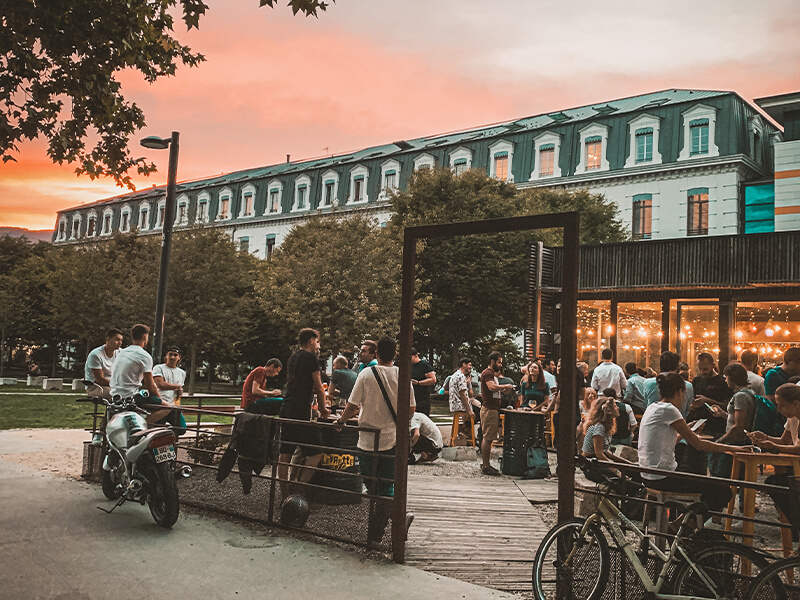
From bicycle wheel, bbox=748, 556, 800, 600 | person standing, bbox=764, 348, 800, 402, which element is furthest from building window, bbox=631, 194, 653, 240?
bicycle wheel, bbox=748, 556, 800, 600

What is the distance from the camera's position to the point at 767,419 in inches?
304

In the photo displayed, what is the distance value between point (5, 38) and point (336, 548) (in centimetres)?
622

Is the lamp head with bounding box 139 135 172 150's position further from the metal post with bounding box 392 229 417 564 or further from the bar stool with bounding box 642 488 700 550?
the bar stool with bounding box 642 488 700 550

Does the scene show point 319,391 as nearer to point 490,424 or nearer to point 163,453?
point 163,453

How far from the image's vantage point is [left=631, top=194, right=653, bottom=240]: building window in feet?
134

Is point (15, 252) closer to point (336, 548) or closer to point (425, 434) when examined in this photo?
point (425, 434)

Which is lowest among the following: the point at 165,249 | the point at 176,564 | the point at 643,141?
the point at 176,564

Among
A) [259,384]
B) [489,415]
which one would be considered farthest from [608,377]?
[259,384]

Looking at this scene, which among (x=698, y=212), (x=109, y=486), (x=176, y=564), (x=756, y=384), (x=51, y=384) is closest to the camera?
(x=176, y=564)

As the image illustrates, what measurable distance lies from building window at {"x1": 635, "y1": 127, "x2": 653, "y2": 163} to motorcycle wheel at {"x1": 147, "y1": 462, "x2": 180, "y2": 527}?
38.1 meters

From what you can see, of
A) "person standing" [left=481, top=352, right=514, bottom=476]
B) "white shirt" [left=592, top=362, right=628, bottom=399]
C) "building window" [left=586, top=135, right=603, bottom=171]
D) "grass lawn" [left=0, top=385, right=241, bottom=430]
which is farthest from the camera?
"building window" [left=586, top=135, right=603, bottom=171]

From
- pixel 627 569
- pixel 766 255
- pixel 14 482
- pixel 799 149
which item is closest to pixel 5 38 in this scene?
pixel 14 482

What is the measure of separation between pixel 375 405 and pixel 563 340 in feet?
7.44

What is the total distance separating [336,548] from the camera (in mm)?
6555
